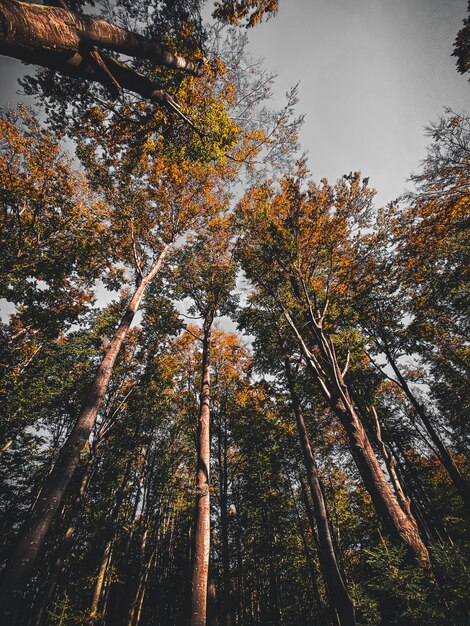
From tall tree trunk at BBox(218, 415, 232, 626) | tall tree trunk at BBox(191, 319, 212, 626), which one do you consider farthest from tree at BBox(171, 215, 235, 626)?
tall tree trunk at BBox(218, 415, 232, 626)

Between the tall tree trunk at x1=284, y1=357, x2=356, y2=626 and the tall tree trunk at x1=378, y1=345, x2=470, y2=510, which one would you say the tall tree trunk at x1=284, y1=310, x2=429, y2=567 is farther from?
the tall tree trunk at x1=378, y1=345, x2=470, y2=510

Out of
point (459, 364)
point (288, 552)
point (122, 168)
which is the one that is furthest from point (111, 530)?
point (459, 364)

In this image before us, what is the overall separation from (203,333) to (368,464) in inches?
281

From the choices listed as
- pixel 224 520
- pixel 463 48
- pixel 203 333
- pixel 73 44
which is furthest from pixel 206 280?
pixel 224 520

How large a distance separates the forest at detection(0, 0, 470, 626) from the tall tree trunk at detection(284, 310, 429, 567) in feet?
0.18

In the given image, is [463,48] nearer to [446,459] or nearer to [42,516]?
[42,516]

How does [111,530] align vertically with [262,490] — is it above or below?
below

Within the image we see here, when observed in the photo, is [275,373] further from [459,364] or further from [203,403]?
[459,364]

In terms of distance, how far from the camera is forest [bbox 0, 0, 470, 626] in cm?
405

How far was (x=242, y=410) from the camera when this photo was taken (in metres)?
14.8

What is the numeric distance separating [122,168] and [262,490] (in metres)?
18.5

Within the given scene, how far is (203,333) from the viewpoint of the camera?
10.3 m

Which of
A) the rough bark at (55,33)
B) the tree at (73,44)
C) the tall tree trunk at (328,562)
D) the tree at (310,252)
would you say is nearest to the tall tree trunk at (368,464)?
the tree at (310,252)

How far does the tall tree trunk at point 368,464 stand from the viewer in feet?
13.7
